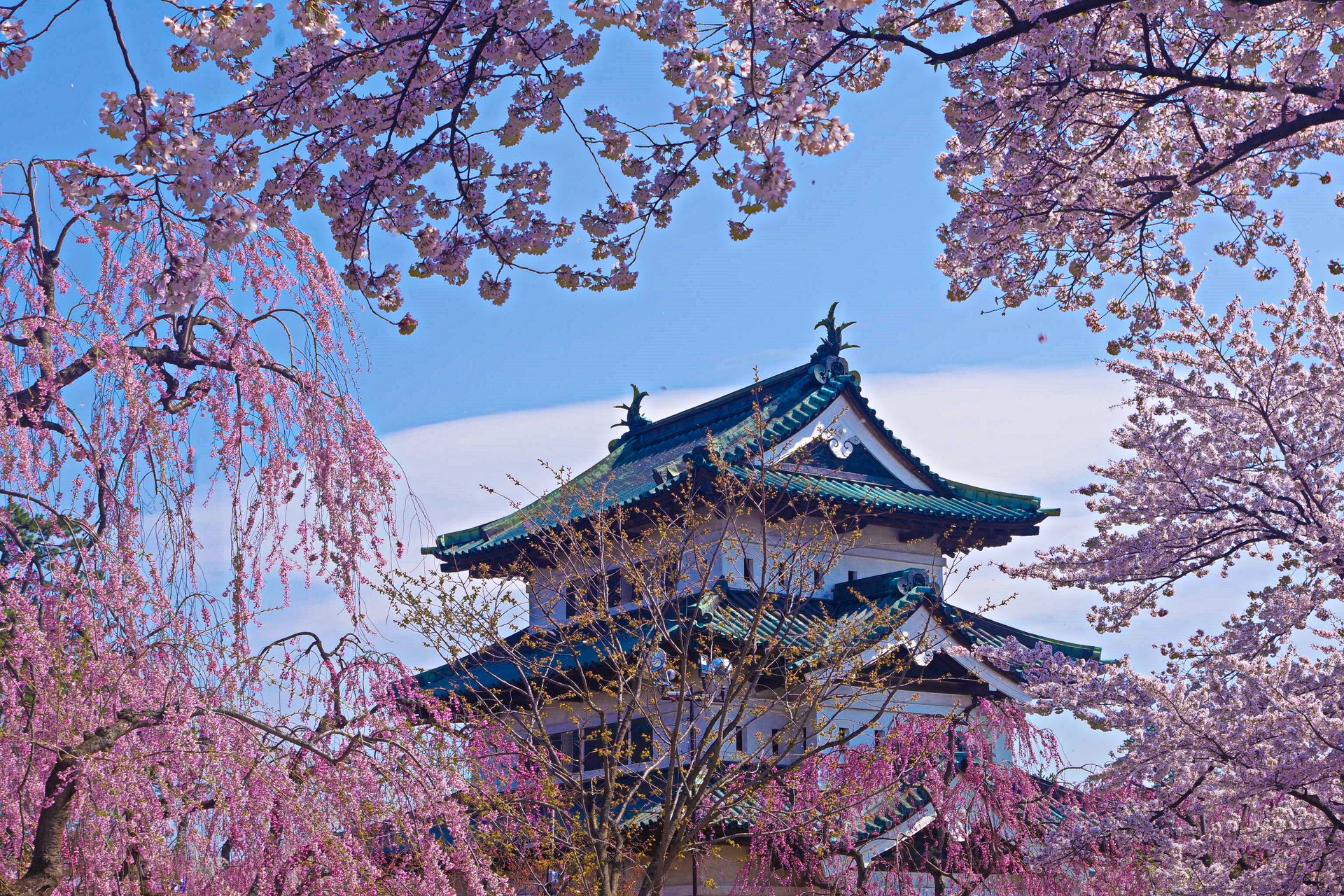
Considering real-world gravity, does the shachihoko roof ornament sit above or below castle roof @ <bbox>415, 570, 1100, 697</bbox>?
above

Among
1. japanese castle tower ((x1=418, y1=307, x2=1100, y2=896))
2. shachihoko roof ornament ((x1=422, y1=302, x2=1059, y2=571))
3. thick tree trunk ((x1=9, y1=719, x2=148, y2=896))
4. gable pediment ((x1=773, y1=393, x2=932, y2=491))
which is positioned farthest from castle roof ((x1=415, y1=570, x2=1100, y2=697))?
thick tree trunk ((x1=9, y1=719, x2=148, y2=896))

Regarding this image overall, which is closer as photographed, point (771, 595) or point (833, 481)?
point (771, 595)

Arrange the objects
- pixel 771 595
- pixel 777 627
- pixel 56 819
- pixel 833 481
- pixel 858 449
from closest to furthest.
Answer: pixel 56 819 < pixel 771 595 < pixel 777 627 < pixel 833 481 < pixel 858 449

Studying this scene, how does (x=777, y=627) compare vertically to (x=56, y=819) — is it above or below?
below

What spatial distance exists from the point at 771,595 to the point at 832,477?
7.94 m

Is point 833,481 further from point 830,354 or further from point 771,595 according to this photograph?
point 771,595

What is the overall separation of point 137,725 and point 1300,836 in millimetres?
8729

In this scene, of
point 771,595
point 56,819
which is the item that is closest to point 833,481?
point 771,595

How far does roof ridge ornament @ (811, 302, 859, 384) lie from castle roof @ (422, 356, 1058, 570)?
0.02 meters

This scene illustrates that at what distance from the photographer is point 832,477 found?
18578mm

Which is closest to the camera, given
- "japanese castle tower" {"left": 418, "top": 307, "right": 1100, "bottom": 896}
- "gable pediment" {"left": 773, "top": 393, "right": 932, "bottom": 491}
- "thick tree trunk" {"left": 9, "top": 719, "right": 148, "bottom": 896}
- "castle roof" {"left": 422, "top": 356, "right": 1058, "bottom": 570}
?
"thick tree trunk" {"left": 9, "top": 719, "right": 148, "bottom": 896}

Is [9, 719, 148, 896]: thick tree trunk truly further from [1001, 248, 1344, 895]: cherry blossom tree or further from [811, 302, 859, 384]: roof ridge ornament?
[811, 302, 859, 384]: roof ridge ornament

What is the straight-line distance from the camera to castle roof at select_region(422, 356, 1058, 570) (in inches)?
722

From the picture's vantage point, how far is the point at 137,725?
6.38m
